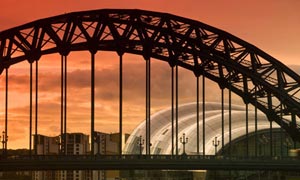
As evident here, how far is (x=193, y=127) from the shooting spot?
15912 cm

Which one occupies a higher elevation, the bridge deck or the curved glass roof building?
the curved glass roof building

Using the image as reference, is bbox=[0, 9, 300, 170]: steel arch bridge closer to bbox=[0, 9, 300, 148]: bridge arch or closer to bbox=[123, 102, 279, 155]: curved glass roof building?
bbox=[0, 9, 300, 148]: bridge arch

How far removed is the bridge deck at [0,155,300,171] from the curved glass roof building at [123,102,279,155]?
5036 centimetres

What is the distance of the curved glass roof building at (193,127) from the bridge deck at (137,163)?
50.4 metres

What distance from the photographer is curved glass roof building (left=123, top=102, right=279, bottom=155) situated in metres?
153

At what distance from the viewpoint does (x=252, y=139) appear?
494 ft

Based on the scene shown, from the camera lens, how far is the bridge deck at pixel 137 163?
82625mm

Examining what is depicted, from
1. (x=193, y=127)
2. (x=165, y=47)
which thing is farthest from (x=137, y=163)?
(x=193, y=127)

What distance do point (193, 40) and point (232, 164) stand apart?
46.0ft

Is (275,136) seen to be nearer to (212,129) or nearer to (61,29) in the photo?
(212,129)

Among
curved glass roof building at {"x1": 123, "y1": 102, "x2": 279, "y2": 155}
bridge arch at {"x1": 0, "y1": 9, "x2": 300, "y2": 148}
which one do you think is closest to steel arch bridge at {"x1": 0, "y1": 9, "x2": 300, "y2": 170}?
bridge arch at {"x1": 0, "y1": 9, "x2": 300, "y2": 148}

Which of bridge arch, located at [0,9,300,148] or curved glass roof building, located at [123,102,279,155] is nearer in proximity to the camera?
bridge arch, located at [0,9,300,148]

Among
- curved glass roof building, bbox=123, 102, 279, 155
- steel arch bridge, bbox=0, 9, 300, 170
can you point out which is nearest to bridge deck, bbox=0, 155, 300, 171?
steel arch bridge, bbox=0, 9, 300, 170

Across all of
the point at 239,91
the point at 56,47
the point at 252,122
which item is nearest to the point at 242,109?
the point at 252,122
